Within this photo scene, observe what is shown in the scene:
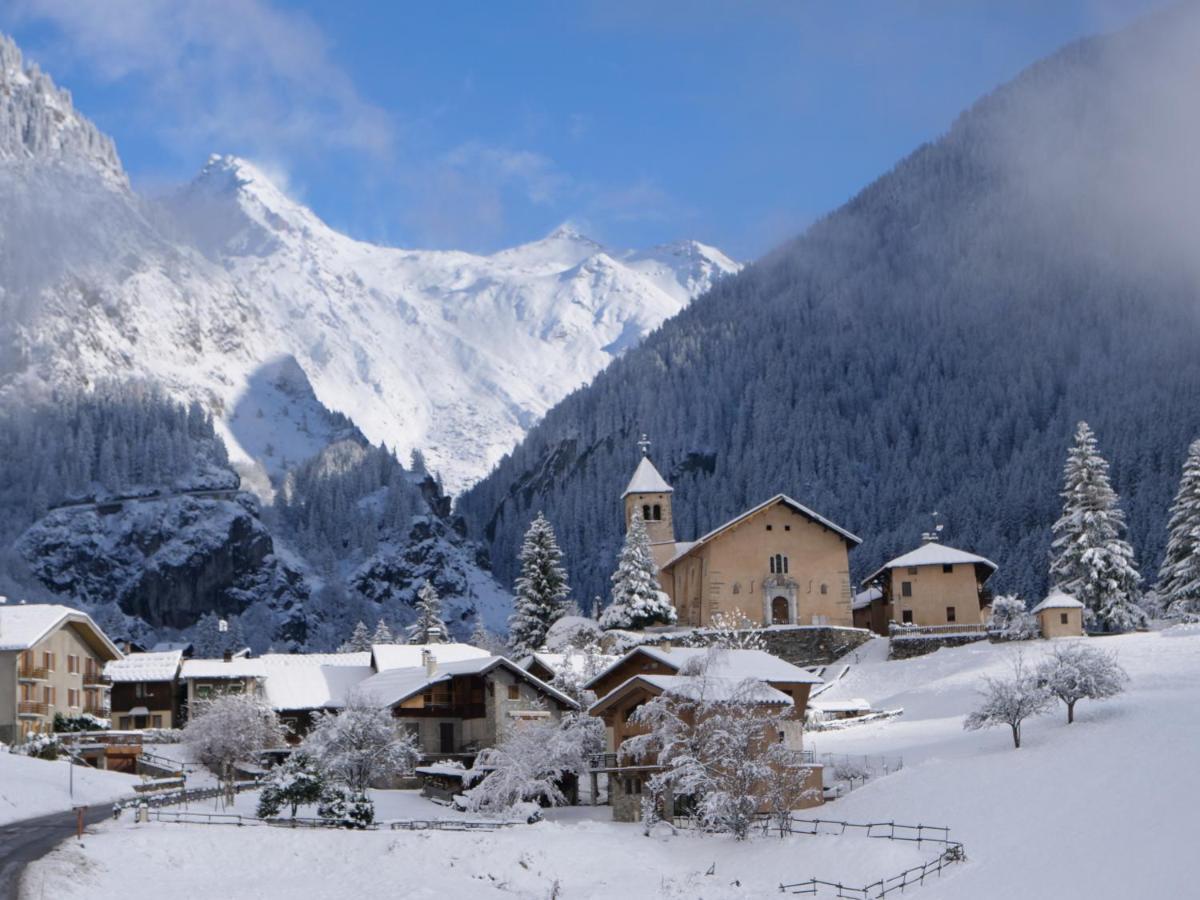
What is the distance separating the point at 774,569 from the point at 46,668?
46.2 m

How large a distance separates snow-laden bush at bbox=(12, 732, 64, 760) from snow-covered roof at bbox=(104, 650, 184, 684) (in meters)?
24.1

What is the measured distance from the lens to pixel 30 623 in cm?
8412

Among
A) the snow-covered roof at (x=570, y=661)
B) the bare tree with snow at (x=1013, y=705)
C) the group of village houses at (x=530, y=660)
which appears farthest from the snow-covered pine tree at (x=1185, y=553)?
the snow-covered roof at (x=570, y=661)

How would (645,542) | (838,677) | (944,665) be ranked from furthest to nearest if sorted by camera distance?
(645,542) < (838,677) < (944,665)

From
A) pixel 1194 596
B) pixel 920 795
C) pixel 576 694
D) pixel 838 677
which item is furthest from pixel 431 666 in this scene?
pixel 1194 596

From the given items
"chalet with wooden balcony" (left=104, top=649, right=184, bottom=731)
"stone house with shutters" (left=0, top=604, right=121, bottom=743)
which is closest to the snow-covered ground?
"stone house with shutters" (left=0, top=604, right=121, bottom=743)

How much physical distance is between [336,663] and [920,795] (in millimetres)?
55887

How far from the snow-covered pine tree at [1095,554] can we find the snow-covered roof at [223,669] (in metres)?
49.3

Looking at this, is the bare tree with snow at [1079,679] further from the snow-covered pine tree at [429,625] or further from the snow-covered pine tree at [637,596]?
the snow-covered pine tree at [429,625]

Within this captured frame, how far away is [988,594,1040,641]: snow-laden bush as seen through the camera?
81938 mm

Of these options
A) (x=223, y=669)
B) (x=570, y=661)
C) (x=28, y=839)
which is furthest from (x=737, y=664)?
(x=223, y=669)

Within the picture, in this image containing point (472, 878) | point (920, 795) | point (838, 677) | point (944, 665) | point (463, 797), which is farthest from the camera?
point (838, 677)

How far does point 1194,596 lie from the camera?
8412 centimetres

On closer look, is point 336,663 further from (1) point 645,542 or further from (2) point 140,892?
(2) point 140,892
